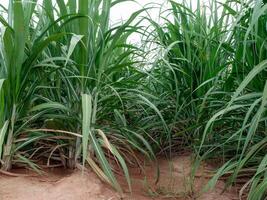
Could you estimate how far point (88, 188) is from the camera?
121cm

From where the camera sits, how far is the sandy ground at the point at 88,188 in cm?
116

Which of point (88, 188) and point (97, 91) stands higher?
point (97, 91)

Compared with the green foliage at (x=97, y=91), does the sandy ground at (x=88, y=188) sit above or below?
below

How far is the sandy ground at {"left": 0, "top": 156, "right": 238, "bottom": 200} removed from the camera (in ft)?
3.79

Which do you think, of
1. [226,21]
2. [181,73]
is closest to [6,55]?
[181,73]

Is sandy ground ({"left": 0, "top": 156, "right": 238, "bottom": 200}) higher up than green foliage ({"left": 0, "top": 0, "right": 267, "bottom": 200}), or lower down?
lower down

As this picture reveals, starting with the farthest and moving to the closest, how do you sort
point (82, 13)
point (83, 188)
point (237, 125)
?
1. point (237, 125)
2. point (82, 13)
3. point (83, 188)

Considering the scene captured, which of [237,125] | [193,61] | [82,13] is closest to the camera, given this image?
[82,13]

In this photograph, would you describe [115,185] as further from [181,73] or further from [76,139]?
[181,73]

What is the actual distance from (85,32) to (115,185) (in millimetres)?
525

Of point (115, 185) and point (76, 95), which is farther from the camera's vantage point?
point (76, 95)

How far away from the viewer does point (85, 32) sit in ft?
4.33

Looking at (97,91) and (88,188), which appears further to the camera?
(97,91)

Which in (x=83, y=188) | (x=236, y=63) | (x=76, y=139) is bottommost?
(x=83, y=188)
